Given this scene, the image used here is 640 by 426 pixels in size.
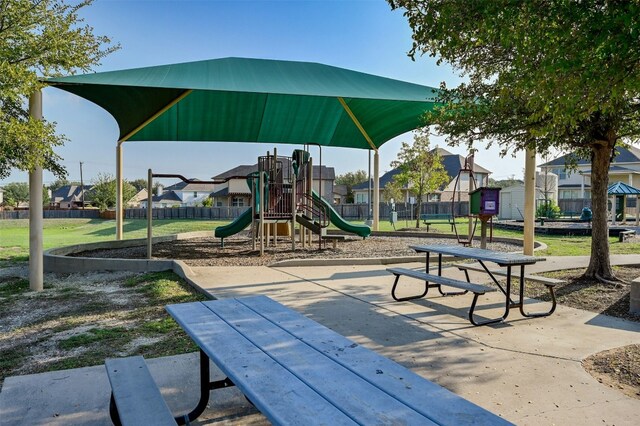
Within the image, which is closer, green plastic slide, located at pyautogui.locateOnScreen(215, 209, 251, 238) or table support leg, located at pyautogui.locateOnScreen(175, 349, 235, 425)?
table support leg, located at pyautogui.locateOnScreen(175, 349, 235, 425)

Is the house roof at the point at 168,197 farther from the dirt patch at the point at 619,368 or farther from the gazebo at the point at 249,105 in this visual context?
the dirt patch at the point at 619,368

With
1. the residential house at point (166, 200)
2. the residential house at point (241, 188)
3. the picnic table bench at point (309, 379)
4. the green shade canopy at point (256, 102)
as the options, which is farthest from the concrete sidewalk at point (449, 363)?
the residential house at point (166, 200)

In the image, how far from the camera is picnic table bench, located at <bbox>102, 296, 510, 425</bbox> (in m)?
1.63

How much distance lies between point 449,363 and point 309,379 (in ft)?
7.57

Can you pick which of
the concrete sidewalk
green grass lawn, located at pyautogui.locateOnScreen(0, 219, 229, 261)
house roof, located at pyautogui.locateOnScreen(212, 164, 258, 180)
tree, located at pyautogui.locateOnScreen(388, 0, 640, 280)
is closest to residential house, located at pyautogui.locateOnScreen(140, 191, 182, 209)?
house roof, located at pyautogui.locateOnScreen(212, 164, 258, 180)

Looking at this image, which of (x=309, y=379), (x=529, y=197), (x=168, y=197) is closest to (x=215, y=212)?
(x=529, y=197)

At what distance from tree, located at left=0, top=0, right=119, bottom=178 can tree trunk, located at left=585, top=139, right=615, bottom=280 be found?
826cm

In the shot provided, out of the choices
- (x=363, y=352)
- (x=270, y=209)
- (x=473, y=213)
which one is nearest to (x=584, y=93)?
(x=363, y=352)

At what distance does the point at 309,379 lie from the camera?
6.29 feet

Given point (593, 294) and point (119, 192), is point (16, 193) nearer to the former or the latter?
point (119, 192)

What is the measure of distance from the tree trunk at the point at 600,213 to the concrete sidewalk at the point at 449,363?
2.09 m

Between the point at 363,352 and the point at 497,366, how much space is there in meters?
2.10

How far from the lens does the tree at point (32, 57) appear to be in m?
6.11

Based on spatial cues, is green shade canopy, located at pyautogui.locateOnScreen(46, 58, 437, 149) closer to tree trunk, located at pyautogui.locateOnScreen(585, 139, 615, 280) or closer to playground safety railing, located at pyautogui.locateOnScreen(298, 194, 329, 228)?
playground safety railing, located at pyautogui.locateOnScreen(298, 194, 329, 228)
